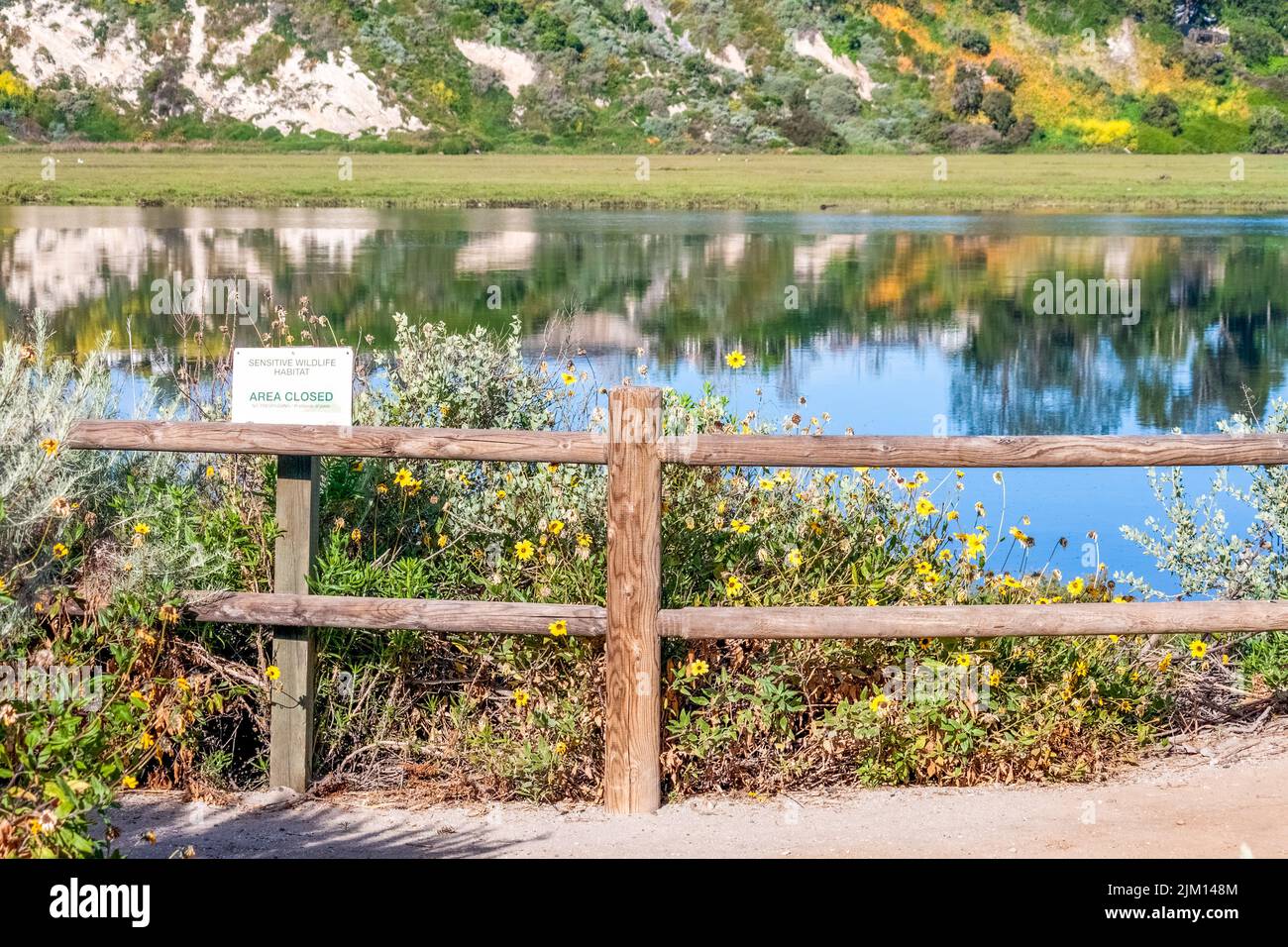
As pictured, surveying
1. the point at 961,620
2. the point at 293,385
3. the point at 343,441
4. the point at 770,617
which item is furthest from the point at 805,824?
the point at 293,385

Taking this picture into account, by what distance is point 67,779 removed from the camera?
4.25 meters

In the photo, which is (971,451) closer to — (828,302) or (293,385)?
(293,385)

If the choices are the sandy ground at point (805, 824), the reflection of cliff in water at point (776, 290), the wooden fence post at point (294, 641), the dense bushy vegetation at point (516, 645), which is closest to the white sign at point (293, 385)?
the wooden fence post at point (294, 641)

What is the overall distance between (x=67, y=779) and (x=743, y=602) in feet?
11.1

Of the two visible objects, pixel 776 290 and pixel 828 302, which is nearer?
pixel 828 302

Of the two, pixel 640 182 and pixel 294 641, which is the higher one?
pixel 640 182

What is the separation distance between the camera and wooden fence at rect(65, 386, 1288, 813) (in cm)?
619

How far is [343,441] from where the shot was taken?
6324mm

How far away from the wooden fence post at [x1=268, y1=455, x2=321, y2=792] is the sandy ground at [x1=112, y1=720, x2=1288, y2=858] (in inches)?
6.0

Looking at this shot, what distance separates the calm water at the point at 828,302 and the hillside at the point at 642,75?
174ft

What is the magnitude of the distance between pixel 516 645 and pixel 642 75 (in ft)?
372

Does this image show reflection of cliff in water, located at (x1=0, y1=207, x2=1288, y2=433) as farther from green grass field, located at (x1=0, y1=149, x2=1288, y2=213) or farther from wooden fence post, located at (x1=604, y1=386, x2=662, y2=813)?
green grass field, located at (x1=0, y1=149, x2=1288, y2=213)

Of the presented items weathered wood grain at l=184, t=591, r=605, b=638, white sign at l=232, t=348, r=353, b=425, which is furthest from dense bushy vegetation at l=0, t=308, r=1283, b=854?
white sign at l=232, t=348, r=353, b=425
